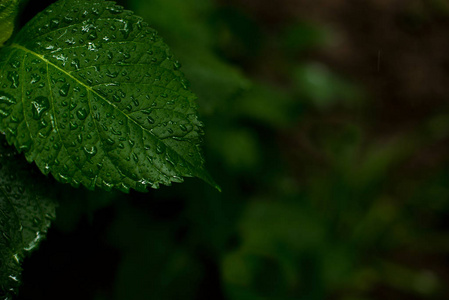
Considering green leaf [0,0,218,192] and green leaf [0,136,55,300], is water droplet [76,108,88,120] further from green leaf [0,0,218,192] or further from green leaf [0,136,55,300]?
green leaf [0,136,55,300]

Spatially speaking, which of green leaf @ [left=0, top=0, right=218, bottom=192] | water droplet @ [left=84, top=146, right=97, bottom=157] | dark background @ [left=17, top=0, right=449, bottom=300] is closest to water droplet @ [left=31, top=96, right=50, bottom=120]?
green leaf @ [left=0, top=0, right=218, bottom=192]

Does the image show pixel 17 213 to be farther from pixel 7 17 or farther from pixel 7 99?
pixel 7 17

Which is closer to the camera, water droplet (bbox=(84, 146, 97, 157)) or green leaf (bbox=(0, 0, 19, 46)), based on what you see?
water droplet (bbox=(84, 146, 97, 157))

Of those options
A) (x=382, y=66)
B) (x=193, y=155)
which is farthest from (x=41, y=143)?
(x=382, y=66)

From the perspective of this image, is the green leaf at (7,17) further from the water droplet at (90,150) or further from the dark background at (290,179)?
Answer: the water droplet at (90,150)

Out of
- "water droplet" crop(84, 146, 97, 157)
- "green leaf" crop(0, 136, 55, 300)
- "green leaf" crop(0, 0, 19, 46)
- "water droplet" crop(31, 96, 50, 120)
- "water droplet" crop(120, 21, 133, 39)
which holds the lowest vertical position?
"green leaf" crop(0, 136, 55, 300)

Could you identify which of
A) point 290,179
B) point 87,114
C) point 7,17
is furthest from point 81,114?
point 290,179
